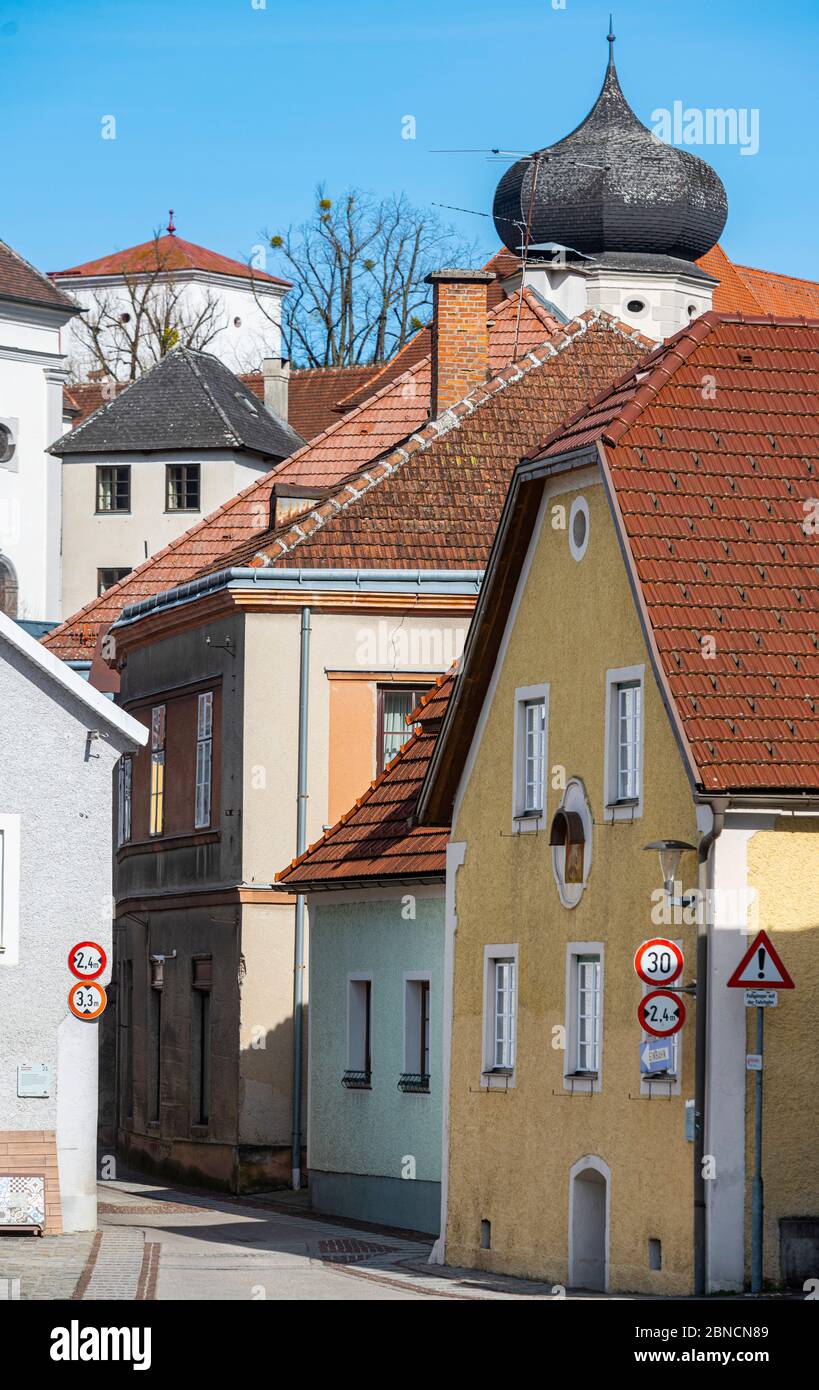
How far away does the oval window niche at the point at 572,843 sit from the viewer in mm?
23109

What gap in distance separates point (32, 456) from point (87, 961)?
162 feet

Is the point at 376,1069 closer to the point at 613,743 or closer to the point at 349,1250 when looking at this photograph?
the point at 349,1250

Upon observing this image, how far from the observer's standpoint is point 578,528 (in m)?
23.6


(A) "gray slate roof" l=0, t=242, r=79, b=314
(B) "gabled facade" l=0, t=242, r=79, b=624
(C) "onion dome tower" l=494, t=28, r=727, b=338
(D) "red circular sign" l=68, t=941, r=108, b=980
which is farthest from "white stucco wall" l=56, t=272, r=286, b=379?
(D) "red circular sign" l=68, t=941, r=108, b=980

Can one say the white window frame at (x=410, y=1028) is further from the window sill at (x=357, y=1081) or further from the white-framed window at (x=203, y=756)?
the white-framed window at (x=203, y=756)

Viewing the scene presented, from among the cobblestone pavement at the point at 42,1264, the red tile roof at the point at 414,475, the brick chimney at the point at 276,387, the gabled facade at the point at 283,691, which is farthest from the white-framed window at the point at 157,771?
the brick chimney at the point at 276,387

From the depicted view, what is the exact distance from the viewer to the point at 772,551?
2219cm

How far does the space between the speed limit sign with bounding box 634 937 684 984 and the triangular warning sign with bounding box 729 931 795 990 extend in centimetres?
51

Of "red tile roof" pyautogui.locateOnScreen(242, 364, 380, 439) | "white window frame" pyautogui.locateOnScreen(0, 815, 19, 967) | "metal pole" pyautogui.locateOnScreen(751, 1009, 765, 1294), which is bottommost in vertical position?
"metal pole" pyautogui.locateOnScreen(751, 1009, 765, 1294)

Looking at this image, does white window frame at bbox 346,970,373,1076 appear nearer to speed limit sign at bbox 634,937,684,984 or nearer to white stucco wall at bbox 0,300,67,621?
speed limit sign at bbox 634,937,684,984

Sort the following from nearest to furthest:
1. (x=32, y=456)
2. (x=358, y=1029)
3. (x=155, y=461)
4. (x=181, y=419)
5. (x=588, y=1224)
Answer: (x=588, y=1224)
(x=358, y=1029)
(x=181, y=419)
(x=155, y=461)
(x=32, y=456)

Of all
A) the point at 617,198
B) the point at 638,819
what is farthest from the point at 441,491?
the point at 617,198

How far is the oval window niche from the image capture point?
75.8 feet

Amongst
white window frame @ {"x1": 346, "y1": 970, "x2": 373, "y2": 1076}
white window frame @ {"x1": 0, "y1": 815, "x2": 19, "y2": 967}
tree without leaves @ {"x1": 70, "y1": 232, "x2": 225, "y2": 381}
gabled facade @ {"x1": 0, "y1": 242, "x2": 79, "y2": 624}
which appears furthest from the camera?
tree without leaves @ {"x1": 70, "y1": 232, "x2": 225, "y2": 381}
